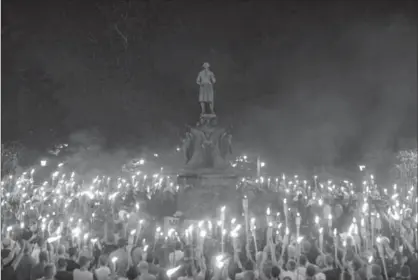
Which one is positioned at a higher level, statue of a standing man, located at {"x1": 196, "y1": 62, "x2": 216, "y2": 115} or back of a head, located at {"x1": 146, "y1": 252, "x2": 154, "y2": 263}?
statue of a standing man, located at {"x1": 196, "y1": 62, "x2": 216, "y2": 115}

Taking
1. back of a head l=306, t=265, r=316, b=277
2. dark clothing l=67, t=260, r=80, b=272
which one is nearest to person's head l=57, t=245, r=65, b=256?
dark clothing l=67, t=260, r=80, b=272

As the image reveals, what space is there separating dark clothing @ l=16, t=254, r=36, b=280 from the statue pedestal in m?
10.4

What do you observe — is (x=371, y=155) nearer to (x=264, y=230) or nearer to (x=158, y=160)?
(x=158, y=160)

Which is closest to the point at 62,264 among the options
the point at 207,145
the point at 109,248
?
the point at 109,248

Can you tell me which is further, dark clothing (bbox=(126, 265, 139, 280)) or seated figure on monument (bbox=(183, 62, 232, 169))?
seated figure on monument (bbox=(183, 62, 232, 169))

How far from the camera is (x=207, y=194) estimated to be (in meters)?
20.3

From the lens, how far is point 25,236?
10.0 m

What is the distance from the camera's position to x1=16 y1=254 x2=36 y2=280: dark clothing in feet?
26.3

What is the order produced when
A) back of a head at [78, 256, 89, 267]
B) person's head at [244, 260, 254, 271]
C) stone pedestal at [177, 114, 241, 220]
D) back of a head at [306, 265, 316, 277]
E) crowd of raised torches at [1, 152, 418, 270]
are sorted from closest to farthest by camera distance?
back of a head at [306, 265, 316, 277], back of a head at [78, 256, 89, 267], person's head at [244, 260, 254, 271], crowd of raised torches at [1, 152, 418, 270], stone pedestal at [177, 114, 241, 220]

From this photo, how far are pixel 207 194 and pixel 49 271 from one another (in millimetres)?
12997

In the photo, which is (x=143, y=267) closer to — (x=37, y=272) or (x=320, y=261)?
(x=37, y=272)

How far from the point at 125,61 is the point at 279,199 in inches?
1147

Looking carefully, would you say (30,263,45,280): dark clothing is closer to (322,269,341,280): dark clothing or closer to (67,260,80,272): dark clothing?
(67,260,80,272): dark clothing

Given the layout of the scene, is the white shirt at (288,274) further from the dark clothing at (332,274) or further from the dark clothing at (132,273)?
the dark clothing at (132,273)
